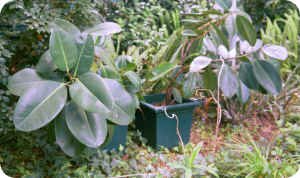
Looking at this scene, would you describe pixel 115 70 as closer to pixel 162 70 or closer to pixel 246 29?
pixel 162 70

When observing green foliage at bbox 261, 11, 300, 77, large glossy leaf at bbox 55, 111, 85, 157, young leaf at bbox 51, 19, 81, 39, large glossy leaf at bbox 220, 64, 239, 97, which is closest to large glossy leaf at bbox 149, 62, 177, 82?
large glossy leaf at bbox 220, 64, 239, 97

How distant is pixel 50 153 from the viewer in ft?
5.03

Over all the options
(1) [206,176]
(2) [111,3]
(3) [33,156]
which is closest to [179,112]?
(1) [206,176]

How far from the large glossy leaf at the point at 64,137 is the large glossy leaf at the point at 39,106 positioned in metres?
0.12

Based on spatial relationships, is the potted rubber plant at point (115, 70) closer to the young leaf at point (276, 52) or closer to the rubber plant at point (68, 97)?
the rubber plant at point (68, 97)

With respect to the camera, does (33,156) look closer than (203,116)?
Yes

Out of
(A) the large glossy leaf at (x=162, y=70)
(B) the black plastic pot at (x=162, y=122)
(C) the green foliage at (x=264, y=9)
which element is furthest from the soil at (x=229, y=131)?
(C) the green foliage at (x=264, y=9)

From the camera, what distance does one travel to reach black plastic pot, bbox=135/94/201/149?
1.78 meters

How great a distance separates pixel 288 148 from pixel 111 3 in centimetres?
177

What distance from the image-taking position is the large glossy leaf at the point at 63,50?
1.08 m

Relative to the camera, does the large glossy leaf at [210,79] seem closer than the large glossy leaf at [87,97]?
No

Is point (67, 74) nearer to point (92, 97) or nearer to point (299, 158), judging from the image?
point (92, 97)

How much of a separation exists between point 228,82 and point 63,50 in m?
0.86

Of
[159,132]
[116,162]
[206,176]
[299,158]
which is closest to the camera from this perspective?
[206,176]
